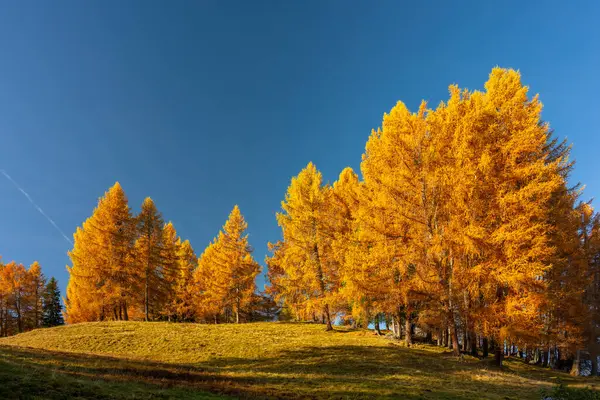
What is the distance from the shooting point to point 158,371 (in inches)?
463

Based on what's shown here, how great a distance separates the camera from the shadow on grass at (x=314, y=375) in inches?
372

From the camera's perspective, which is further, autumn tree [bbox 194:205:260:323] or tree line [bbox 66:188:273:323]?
autumn tree [bbox 194:205:260:323]

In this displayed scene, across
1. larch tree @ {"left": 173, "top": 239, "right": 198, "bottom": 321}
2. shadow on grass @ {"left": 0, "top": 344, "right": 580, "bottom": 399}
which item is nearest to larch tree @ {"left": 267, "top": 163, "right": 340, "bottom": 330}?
shadow on grass @ {"left": 0, "top": 344, "right": 580, "bottom": 399}

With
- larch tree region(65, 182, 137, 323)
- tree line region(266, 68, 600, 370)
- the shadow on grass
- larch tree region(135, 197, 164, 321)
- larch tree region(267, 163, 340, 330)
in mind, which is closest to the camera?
the shadow on grass

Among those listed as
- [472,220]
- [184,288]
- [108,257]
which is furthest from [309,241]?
[184,288]

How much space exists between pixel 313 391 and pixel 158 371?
5924 mm

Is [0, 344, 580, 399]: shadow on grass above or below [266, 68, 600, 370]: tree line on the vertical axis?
below

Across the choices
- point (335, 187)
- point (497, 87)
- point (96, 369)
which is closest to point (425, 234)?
point (497, 87)

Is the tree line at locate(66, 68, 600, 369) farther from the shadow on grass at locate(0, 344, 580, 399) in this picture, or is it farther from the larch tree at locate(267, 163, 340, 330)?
the shadow on grass at locate(0, 344, 580, 399)

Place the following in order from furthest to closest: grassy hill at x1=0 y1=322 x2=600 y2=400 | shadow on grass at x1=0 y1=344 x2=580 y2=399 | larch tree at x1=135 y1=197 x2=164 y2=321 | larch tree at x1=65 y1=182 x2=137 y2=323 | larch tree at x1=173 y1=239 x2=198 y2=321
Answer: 1. larch tree at x1=173 y1=239 x2=198 y2=321
2. larch tree at x1=135 y1=197 x2=164 y2=321
3. larch tree at x1=65 y1=182 x2=137 y2=323
4. shadow on grass at x1=0 y1=344 x2=580 y2=399
5. grassy hill at x1=0 y1=322 x2=600 y2=400

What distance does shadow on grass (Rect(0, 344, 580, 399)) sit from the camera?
9.45 metres

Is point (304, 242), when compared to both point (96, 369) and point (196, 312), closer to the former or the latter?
point (96, 369)

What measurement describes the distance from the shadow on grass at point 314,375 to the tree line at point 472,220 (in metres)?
2.30

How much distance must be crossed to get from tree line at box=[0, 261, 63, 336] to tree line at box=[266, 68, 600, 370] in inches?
1890
